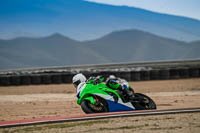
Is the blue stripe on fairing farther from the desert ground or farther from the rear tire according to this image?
the desert ground

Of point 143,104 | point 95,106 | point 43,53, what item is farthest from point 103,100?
point 43,53

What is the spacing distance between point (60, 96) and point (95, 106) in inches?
276

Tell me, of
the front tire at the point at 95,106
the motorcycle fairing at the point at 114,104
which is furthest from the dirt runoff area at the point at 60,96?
the motorcycle fairing at the point at 114,104

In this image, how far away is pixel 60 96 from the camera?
15.6 meters

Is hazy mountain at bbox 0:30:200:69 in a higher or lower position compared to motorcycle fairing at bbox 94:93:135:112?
lower

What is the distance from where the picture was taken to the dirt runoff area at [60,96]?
10.9 m

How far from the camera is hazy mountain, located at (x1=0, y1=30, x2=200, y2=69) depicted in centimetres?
9362


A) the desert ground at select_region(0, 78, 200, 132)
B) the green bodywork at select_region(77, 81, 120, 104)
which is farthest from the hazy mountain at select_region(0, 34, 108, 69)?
the green bodywork at select_region(77, 81, 120, 104)

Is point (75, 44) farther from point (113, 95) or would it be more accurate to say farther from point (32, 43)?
point (113, 95)

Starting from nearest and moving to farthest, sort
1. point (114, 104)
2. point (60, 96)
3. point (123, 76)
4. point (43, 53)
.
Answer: point (114, 104)
point (60, 96)
point (123, 76)
point (43, 53)

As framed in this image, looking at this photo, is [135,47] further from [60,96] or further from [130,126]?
[130,126]

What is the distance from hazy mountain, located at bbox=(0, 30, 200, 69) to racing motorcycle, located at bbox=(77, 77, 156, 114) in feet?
264

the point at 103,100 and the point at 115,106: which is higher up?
the point at 103,100

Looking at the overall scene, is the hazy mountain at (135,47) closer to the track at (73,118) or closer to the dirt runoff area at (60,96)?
the dirt runoff area at (60,96)
